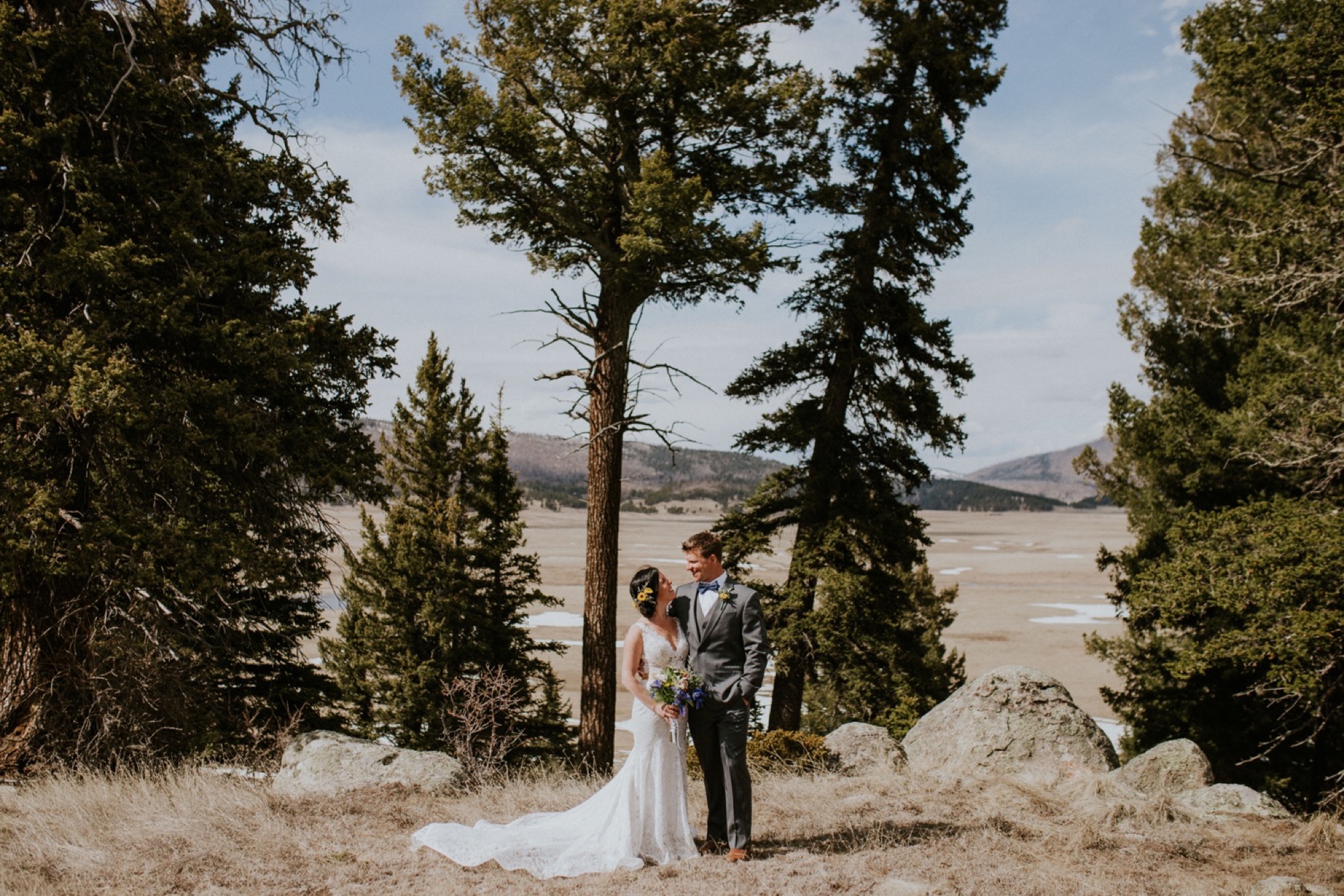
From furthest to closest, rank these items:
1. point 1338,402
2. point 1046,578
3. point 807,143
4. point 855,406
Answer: point 1046,578 < point 855,406 < point 807,143 < point 1338,402

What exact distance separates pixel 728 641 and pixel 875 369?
37.3ft

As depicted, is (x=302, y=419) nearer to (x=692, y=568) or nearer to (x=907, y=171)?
(x=692, y=568)

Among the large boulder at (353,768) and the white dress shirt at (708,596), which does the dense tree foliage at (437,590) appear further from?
the white dress shirt at (708,596)

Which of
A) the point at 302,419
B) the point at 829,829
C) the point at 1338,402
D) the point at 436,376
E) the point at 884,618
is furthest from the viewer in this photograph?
the point at 436,376

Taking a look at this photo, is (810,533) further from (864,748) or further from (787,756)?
(787,756)

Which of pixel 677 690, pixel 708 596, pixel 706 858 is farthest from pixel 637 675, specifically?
pixel 706 858

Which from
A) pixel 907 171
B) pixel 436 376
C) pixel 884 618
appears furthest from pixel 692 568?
pixel 436 376

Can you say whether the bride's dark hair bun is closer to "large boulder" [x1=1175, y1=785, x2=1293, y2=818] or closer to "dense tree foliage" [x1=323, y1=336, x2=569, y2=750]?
"large boulder" [x1=1175, y1=785, x2=1293, y2=818]

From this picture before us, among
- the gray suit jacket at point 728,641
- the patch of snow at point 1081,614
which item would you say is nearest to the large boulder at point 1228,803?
the gray suit jacket at point 728,641

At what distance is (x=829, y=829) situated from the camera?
7484mm

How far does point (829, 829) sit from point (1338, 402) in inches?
392

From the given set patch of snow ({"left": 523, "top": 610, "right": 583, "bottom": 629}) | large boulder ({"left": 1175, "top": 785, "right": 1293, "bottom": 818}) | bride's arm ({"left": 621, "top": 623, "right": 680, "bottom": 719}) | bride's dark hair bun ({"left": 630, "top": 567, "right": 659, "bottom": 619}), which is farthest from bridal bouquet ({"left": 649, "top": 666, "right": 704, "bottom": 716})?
patch of snow ({"left": 523, "top": 610, "right": 583, "bottom": 629})

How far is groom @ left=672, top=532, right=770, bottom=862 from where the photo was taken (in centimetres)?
638

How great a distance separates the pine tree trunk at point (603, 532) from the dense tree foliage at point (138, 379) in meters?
3.73
